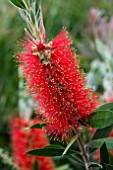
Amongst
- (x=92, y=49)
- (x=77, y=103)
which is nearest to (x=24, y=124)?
(x=77, y=103)

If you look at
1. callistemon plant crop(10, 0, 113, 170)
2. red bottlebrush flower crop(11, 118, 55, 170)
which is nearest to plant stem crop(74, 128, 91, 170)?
callistemon plant crop(10, 0, 113, 170)

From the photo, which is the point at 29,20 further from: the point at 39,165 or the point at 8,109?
the point at 8,109

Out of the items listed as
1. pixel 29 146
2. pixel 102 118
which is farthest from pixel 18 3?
pixel 29 146

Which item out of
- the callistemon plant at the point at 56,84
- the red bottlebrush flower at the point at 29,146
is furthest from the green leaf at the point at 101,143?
the red bottlebrush flower at the point at 29,146

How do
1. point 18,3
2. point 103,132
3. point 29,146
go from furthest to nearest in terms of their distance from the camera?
1. point 29,146
2. point 103,132
3. point 18,3

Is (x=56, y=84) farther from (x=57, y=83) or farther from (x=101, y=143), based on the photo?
(x=101, y=143)

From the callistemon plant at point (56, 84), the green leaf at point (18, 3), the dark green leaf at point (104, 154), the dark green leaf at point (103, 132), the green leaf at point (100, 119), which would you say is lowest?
the dark green leaf at point (104, 154)

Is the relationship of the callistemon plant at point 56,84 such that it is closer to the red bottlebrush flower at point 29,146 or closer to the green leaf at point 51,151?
the green leaf at point 51,151

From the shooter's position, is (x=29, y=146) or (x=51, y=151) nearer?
(x=51, y=151)
